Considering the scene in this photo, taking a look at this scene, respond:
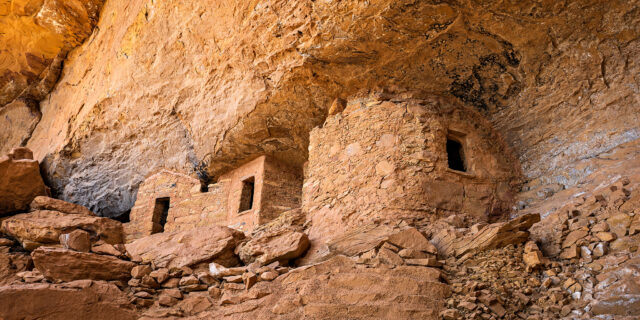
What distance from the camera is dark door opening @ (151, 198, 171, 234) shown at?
9352 millimetres

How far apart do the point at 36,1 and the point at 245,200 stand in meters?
9.09

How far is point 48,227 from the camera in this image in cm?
622

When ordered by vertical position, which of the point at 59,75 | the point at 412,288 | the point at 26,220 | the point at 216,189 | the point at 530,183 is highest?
the point at 59,75

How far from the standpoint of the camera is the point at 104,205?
10484 millimetres

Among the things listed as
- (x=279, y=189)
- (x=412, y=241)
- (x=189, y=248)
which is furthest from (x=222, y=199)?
(x=412, y=241)

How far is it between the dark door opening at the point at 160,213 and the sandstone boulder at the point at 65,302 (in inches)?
200

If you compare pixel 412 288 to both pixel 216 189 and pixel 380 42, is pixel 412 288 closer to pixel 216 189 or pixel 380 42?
pixel 380 42

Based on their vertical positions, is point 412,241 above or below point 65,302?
above

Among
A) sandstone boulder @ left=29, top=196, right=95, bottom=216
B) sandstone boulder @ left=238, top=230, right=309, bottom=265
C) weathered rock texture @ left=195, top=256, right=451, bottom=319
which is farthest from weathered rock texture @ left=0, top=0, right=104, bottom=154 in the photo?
weathered rock texture @ left=195, top=256, right=451, bottom=319

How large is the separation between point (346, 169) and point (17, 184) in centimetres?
594

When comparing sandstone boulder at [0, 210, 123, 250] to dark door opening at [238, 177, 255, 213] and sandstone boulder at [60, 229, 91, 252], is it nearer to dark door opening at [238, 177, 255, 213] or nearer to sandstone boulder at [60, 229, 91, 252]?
sandstone boulder at [60, 229, 91, 252]

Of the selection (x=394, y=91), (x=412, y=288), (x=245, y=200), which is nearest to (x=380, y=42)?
(x=394, y=91)

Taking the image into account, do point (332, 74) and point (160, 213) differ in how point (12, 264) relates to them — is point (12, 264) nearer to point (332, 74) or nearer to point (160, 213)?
point (160, 213)

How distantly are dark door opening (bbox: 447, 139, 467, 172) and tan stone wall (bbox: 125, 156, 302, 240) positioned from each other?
340 cm
